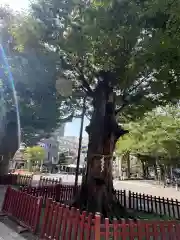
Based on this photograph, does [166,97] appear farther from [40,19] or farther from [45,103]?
[45,103]

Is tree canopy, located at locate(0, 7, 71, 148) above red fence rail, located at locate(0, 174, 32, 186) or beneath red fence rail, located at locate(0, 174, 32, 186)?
above

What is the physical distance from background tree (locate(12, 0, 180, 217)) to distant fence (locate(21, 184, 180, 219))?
6.79ft

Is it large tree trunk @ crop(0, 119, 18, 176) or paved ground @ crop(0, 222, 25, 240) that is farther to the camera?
large tree trunk @ crop(0, 119, 18, 176)

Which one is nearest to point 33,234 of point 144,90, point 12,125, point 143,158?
point 144,90

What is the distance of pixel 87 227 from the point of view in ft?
12.6

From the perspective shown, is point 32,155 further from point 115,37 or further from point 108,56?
point 115,37

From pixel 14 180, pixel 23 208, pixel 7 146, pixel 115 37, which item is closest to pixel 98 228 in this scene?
pixel 23 208

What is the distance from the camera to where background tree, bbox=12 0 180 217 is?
4.84m

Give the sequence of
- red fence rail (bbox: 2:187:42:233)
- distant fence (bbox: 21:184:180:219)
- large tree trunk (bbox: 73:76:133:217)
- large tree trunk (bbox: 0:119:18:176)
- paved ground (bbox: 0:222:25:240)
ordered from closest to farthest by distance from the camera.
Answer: paved ground (bbox: 0:222:25:240) → red fence rail (bbox: 2:187:42:233) → large tree trunk (bbox: 73:76:133:217) → distant fence (bbox: 21:184:180:219) → large tree trunk (bbox: 0:119:18:176)

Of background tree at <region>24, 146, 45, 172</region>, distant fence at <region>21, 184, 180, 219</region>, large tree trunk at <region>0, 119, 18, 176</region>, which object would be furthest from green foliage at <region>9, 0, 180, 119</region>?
background tree at <region>24, 146, 45, 172</region>

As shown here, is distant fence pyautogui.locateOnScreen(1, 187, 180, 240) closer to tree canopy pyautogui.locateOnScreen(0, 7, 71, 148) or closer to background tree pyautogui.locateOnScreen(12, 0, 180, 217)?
background tree pyautogui.locateOnScreen(12, 0, 180, 217)

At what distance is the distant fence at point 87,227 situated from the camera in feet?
12.3

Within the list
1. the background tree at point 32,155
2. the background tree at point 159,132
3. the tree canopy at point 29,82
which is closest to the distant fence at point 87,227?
the tree canopy at point 29,82

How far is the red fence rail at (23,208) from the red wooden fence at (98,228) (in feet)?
2.19
